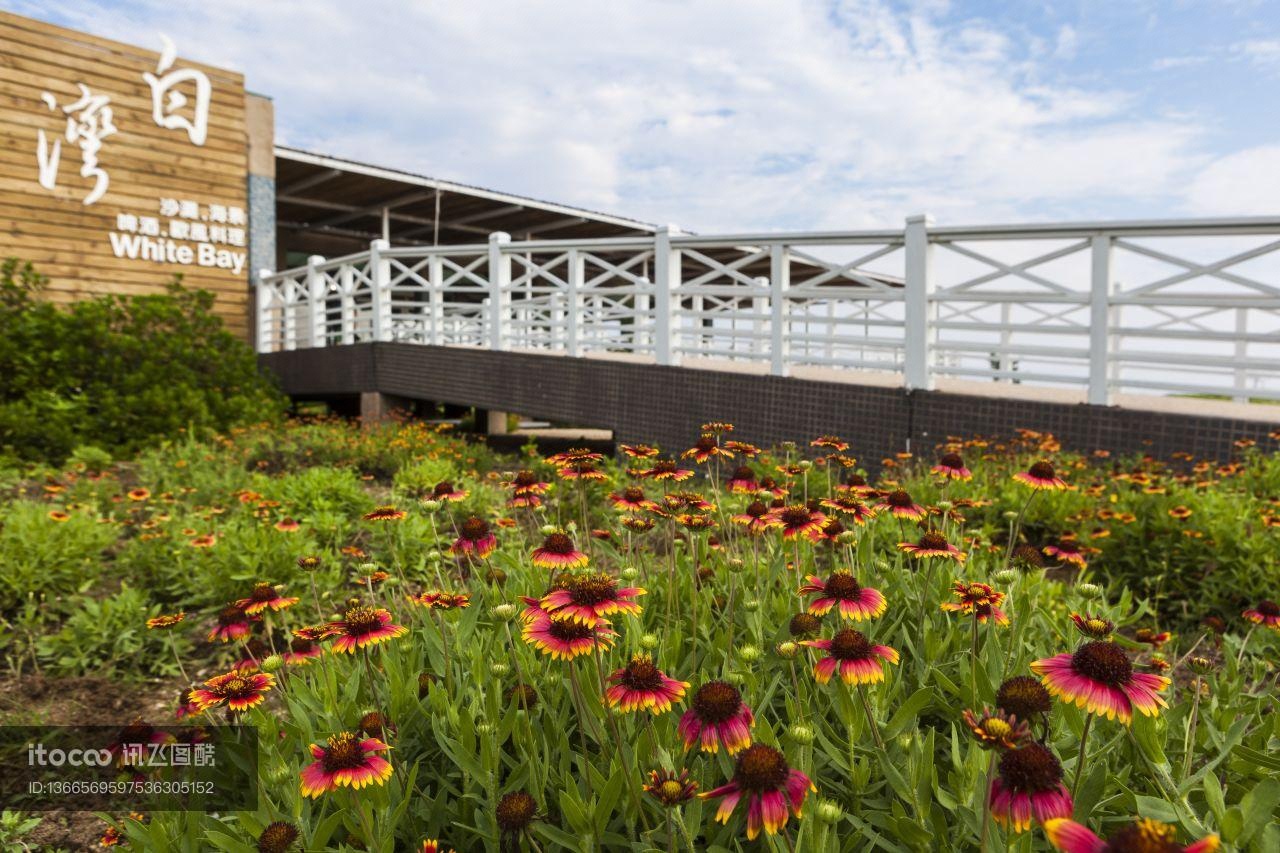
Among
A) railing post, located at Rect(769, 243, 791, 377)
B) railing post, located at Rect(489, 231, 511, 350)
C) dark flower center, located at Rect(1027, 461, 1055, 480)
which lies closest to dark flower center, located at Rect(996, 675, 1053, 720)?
dark flower center, located at Rect(1027, 461, 1055, 480)

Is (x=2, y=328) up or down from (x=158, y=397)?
up

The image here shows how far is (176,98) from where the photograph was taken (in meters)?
12.0

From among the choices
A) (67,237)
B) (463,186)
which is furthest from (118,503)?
(463,186)

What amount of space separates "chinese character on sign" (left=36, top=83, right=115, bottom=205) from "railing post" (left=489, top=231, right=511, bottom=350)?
18.8 feet

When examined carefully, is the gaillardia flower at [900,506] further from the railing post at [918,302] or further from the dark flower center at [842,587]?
the railing post at [918,302]

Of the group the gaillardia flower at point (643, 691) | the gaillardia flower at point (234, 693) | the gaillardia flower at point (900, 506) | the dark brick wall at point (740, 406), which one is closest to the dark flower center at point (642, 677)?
the gaillardia flower at point (643, 691)

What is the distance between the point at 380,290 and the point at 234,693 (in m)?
10.8

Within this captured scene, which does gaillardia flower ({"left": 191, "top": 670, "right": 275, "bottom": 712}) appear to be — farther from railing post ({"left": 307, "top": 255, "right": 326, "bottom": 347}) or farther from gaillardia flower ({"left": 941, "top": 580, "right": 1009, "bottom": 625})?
railing post ({"left": 307, "top": 255, "right": 326, "bottom": 347})

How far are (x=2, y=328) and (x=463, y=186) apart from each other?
8060mm

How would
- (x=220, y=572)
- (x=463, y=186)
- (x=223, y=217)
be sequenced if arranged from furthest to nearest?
(x=463, y=186)
(x=223, y=217)
(x=220, y=572)

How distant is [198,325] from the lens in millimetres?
11453

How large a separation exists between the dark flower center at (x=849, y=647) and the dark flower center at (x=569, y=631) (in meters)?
0.42

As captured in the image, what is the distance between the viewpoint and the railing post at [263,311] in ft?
43.0

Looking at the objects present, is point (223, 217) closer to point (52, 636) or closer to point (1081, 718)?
point (52, 636)
